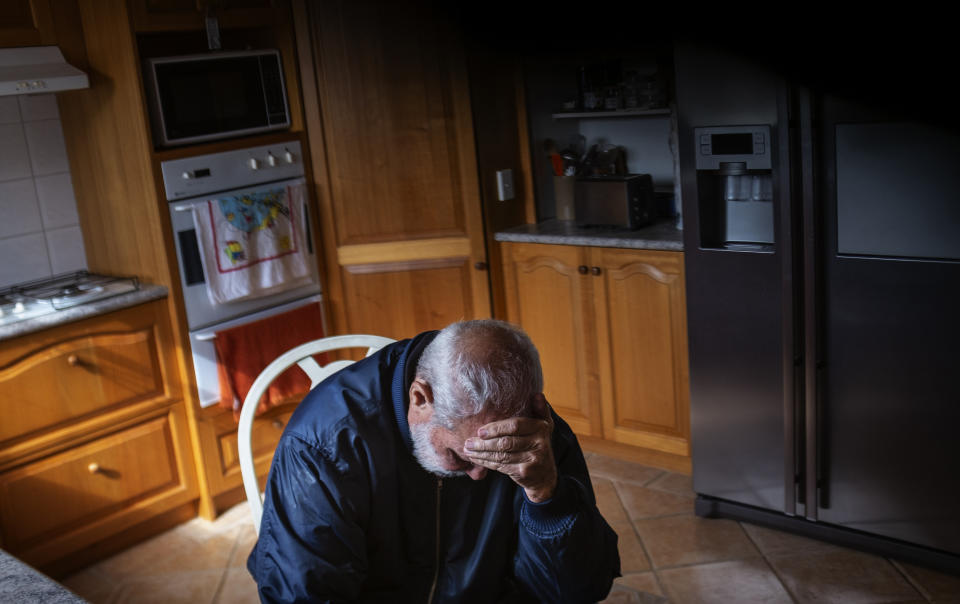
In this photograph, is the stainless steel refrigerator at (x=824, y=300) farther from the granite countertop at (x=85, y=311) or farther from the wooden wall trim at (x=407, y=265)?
the granite countertop at (x=85, y=311)

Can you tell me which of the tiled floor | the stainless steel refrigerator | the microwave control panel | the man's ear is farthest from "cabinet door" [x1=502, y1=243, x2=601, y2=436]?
the man's ear

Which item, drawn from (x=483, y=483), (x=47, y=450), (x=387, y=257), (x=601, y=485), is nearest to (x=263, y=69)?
(x=387, y=257)

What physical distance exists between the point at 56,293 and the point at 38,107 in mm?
645

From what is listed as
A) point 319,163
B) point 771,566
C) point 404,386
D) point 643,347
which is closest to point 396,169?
point 319,163

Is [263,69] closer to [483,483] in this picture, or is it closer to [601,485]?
[601,485]

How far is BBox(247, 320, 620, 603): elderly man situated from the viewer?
1.32 m

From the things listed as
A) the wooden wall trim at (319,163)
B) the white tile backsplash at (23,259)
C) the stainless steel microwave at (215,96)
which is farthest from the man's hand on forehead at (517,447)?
the white tile backsplash at (23,259)

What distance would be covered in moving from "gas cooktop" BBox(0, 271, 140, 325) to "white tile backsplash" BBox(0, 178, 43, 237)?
18 centimetres

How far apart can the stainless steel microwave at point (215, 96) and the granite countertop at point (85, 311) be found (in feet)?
1.60

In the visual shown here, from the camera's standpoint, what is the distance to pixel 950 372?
2.37 metres

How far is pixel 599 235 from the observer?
3166 millimetres

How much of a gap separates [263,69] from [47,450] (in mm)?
1440

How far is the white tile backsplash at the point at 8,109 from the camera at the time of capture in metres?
3.06

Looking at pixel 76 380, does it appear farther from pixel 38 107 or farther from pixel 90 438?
pixel 38 107
